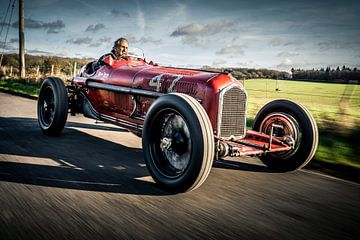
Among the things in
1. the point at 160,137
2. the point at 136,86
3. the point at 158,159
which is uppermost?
the point at 136,86

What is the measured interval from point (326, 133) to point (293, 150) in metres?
2.73

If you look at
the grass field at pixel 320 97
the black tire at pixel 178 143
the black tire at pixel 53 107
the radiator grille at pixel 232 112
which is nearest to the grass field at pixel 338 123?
the grass field at pixel 320 97

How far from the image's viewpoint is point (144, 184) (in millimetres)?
3607

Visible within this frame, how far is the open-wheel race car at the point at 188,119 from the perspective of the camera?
10.8 ft

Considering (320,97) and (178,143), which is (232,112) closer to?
(178,143)

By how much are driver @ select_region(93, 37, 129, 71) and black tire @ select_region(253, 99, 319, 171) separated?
3114 mm

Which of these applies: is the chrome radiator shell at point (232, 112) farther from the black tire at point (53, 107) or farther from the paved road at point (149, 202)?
the black tire at point (53, 107)

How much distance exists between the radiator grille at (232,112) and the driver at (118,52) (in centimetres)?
291

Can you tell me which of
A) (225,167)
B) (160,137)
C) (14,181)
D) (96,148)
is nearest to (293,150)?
(225,167)

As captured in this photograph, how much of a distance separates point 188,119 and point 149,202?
37.0 inches

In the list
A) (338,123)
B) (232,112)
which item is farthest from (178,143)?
(338,123)

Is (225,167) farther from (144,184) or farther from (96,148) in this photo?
(96,148)

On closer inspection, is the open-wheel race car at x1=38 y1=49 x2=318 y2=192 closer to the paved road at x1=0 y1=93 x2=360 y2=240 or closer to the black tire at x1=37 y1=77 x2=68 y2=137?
the black tire at x1=37 y1=77 x2=68 y2=137

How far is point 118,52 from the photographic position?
20.4ft
